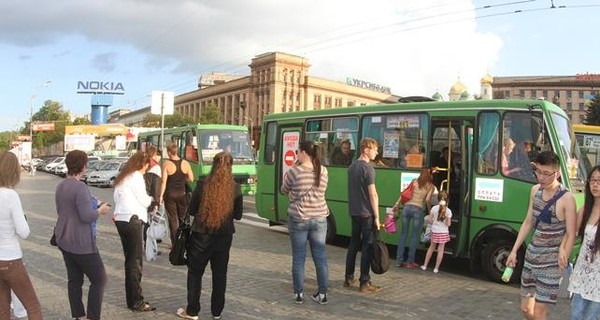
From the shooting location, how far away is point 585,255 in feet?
13.2

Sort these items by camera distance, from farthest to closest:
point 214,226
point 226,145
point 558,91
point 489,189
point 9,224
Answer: point 558,91 < point 226,145 < point 489,189 < point 214,226 < point 9,224

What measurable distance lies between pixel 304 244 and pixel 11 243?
3.12 metres

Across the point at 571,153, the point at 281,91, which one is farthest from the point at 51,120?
the point at 571,153

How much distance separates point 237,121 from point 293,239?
12179 cm

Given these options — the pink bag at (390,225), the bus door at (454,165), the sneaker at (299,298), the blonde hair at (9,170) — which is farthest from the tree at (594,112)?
the blonde hair at (9,170)

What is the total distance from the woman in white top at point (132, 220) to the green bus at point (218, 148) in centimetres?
1255

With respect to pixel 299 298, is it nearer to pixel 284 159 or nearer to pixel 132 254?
pixel 132 254

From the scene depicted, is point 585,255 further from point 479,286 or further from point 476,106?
point 476,106

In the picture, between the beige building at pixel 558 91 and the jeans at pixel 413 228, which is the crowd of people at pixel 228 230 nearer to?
the jeans at pixel 413 228

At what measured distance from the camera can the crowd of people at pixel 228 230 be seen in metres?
4.25

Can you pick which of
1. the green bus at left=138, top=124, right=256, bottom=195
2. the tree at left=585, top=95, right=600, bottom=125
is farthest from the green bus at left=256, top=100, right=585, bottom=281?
the tree at left=585, top=95, right=600, bottom=125

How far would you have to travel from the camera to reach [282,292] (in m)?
7.07

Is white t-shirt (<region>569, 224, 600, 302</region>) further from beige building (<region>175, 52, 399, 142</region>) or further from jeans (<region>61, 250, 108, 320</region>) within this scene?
beige building (<region>175, 52, 399, 142</region>)

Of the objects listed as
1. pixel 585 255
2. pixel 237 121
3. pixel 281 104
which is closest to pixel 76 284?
pixel 585 255
